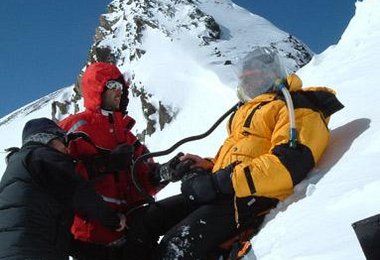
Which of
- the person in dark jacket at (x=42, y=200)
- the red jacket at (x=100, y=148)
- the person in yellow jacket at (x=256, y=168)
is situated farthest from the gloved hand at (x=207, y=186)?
the red jacket at (x=100, y=148)

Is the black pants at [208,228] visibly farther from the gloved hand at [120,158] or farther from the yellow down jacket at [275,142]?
the gloved hand at [120,158]

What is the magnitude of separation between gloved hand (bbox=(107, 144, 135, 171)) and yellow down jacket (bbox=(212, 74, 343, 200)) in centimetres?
89

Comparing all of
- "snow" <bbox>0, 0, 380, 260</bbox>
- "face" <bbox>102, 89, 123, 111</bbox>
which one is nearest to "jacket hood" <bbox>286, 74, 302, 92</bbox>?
"snow" <bbox>0, 0, 380, 260</bbox>

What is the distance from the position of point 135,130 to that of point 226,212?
116ft

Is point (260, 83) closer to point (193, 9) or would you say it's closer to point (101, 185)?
point (101, 185)

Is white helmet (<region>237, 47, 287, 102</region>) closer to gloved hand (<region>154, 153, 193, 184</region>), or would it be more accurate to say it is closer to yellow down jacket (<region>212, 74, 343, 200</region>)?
yellow down jacket (<region>212, 74, 343, 200</region>)

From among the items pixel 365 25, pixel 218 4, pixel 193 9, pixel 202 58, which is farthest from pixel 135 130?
pixel 365 25

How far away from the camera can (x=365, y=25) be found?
9055 mm

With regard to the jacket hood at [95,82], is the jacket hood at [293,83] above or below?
below

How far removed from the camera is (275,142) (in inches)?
170

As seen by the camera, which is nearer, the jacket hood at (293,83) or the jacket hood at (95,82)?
the jacket hood at (293,83)

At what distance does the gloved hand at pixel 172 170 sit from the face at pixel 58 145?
1019mm

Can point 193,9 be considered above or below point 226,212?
above

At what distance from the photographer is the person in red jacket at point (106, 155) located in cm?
508
